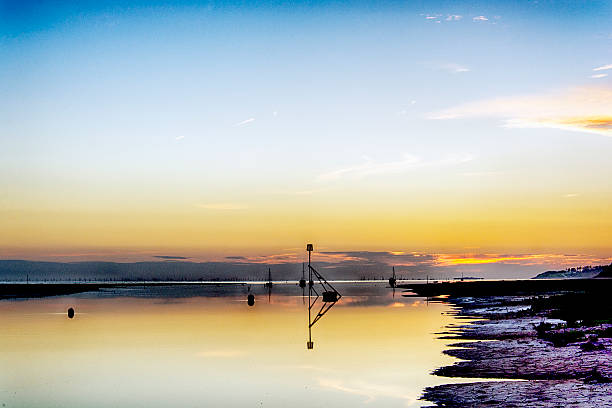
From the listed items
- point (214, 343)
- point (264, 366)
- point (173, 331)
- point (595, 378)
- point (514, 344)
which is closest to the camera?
→ point (595, 378)

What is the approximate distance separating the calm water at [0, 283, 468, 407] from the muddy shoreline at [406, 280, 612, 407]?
1.71 m

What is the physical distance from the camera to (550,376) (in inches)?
1126

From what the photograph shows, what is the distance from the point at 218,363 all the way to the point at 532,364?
1694 centimetres

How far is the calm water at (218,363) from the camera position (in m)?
29.2

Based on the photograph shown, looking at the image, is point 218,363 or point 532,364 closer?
point 532,364

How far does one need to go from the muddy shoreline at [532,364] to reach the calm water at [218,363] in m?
1.71

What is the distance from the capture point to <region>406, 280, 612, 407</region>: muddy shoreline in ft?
80.2

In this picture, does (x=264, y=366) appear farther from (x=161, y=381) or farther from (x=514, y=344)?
(x=514, y=344)

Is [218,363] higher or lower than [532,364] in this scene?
lower

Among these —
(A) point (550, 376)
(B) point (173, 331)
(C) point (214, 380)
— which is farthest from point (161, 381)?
(B) point (173, 331)

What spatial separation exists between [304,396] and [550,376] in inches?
403

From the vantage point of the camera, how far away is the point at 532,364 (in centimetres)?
3216

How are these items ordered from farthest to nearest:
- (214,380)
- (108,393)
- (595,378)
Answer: (214,380) → (108,393) → (595,378)

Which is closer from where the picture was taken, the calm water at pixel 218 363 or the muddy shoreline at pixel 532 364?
the muddy shoreline at pixel 532 364
